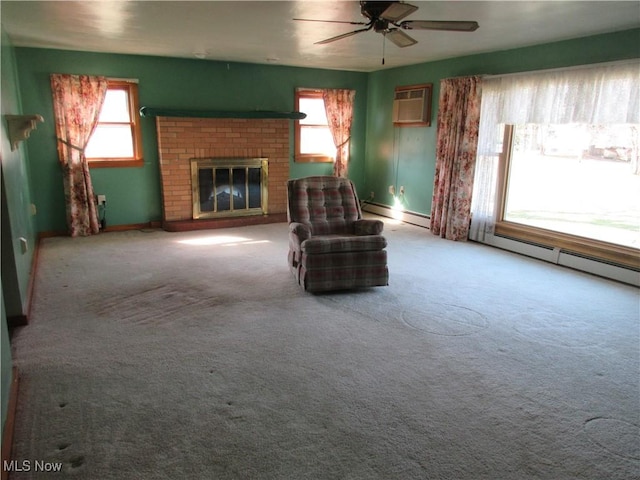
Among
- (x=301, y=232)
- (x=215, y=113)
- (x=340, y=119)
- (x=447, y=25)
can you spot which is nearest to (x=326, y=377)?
(x=301, y=232)

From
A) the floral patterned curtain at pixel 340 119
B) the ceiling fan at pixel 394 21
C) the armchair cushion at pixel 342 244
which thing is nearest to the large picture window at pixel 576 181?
the armchair cushion at pixel 342 244

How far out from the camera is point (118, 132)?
5.89 metres

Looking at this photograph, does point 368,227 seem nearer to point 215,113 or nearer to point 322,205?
point 322,205

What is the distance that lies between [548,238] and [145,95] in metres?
5.15

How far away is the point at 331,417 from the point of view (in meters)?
2.18

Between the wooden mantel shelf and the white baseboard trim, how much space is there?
1900 mm

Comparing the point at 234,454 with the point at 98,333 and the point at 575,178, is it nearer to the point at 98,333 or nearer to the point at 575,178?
the point at 98,333

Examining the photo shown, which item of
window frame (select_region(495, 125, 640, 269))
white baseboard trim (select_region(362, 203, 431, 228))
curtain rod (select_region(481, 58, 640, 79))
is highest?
curtain rod (select_region(481, 58, 640, 79))

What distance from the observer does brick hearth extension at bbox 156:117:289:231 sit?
5996 mm

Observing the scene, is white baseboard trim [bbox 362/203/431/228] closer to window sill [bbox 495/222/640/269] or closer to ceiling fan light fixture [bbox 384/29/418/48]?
window sill [bbox 495/222/640/269]

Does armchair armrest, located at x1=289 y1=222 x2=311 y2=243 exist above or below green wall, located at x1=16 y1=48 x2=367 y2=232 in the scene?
below

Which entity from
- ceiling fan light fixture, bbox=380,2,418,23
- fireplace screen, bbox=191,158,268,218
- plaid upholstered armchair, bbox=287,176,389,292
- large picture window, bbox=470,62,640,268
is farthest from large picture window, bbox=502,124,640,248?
fireplace screen, bbox=191,158,268,218

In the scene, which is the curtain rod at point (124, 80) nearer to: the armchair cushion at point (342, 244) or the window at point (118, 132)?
the window at point (118, 132)

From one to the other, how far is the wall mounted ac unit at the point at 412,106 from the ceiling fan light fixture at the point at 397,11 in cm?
349
